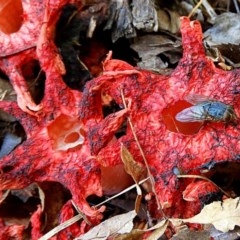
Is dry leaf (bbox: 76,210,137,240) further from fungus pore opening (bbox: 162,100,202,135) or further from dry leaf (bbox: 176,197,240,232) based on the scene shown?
fungus pore opening (bbox: 162,100,202,135)

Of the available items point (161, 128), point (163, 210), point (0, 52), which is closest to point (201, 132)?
point (161, 128)

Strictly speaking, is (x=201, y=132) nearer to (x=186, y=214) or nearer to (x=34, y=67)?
(x=186, y=214)

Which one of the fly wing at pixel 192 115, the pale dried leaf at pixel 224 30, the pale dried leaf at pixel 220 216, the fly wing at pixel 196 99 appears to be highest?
the fly wing at pixel 196 99

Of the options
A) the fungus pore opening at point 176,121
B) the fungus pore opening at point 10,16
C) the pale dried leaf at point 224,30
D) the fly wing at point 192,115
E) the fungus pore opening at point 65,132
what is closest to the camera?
the fly wing at point 192,115

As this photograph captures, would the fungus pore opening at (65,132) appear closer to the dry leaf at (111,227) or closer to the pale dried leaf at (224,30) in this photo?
the dry leaf at (111,227)

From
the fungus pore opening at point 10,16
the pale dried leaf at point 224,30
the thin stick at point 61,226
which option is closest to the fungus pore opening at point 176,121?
the thin stick at point 61,226

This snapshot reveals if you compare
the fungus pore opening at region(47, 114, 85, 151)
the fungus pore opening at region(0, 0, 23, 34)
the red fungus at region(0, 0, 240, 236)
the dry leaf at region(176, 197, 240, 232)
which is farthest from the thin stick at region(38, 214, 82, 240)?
the fungus pore opening at region(0, 0, 23, 34)
